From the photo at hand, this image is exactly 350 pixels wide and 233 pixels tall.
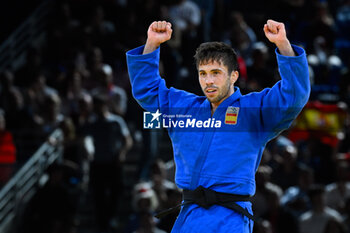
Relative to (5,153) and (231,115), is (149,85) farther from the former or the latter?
(5,153)

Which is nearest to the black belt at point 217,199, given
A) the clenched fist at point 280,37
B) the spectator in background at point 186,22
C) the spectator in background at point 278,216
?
the clenched fist at point 280,37

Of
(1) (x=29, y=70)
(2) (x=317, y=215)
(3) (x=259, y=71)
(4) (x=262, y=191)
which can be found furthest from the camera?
(1) (x=29, y=70)

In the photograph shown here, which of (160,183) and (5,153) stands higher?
(5,153)

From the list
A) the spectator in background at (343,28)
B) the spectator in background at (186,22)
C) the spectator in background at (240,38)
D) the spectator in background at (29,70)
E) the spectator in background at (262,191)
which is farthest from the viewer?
the spectator in background at (343,28)

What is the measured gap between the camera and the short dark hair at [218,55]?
141 inches

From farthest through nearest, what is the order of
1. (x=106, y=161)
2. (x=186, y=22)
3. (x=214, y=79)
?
(x=186, y=22), (x=106, y=161), (x=214, y=79)

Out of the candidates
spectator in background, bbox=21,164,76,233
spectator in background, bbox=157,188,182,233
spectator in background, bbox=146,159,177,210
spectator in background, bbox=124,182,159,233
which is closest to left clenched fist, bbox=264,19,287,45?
spectator in background, bbox=157,188,182,233

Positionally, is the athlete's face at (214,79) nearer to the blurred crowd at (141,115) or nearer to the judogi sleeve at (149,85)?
the judogi sleeve at (149,85)

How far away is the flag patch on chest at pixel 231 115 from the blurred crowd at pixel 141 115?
393cm

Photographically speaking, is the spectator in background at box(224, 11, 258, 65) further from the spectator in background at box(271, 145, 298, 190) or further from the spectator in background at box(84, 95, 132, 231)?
the spectator in background at box(84, 95, 132, 231)

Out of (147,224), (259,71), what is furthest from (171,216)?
(259,71)

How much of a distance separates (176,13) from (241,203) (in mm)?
6630

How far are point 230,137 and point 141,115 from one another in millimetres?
5149

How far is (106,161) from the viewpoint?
26.4 ft
